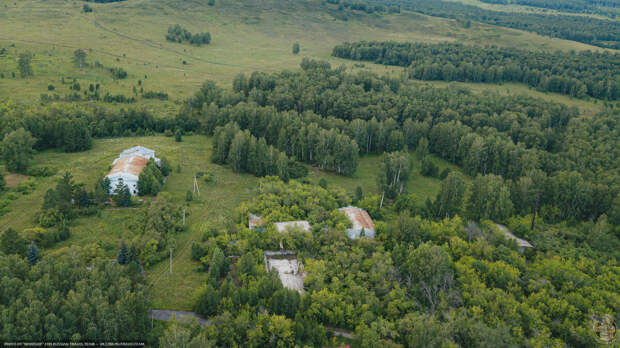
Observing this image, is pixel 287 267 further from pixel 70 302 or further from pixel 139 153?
pixel 139 153

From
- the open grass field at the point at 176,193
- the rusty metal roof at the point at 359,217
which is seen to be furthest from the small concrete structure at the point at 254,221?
the rusty metal roof at the point at 359,217

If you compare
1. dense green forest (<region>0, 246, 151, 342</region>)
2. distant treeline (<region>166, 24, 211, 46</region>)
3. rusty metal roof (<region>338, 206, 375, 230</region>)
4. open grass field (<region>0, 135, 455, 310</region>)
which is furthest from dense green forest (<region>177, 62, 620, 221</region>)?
distant treeline (<region>166, 24, 211, 46</region>)

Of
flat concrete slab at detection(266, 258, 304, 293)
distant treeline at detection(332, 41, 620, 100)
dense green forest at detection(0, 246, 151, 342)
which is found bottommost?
flat concrete slab at detection(266, 258, 304, 293)

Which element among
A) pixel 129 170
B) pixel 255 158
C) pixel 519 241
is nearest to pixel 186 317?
pixel 129 170

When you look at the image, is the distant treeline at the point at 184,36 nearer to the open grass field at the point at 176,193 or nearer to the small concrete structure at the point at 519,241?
the open grass field at the point at 176,193

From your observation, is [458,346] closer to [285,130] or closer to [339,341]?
[339,341]

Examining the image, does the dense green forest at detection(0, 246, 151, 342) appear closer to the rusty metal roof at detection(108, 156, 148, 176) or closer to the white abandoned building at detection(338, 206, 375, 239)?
the rusty metal roof at detection(108, 156, 148, 176)

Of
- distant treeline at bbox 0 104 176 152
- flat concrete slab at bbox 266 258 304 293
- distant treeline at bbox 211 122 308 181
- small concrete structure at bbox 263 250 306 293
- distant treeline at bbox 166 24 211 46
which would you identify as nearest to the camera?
flat concrete slab at bbox 266 258 304 293

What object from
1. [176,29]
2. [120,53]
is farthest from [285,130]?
[176,29]
